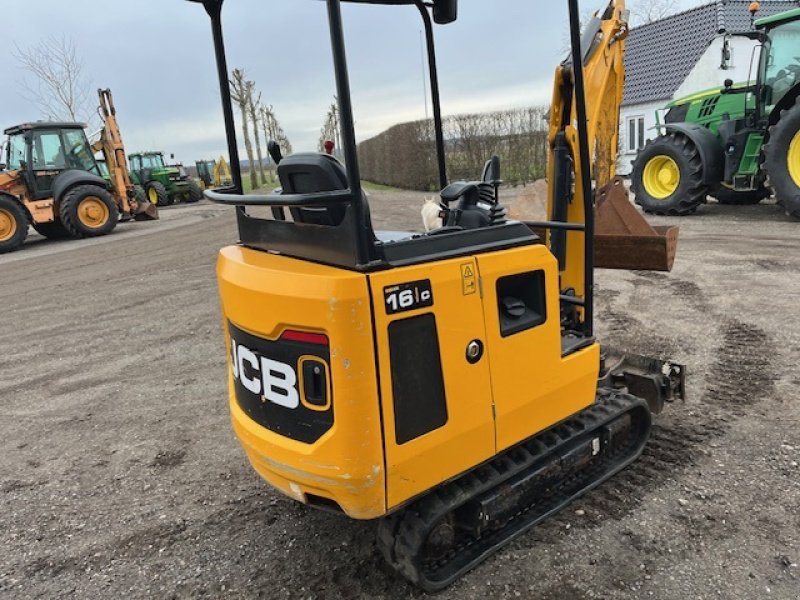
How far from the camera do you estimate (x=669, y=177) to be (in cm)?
1058

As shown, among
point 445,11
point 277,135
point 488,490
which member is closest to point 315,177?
point 488,490

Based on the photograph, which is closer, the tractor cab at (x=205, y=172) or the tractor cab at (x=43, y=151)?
the tractor cab at (x=43, y=151)

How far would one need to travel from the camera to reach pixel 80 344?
20.0ft

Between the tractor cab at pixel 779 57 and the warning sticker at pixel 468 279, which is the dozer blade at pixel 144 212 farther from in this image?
the warning sticker at pixel 468 279

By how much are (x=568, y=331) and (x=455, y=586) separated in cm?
139

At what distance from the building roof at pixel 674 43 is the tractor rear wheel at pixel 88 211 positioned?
1436cm

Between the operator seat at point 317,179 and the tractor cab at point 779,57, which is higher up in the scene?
the tractor cab at point 779,57

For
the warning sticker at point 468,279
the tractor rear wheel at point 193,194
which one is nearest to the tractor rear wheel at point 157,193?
the tractor rear wheel at point 193,194

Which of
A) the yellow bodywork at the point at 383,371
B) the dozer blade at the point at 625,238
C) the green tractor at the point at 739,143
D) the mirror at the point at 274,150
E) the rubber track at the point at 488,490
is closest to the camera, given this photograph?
the yellow bodywork at the point at 383,371

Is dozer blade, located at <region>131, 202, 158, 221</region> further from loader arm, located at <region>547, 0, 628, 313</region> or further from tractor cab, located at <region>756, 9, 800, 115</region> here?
loader arm, located at <region>547, 0, 628, 313</region>

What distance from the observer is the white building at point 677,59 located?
17094 mm

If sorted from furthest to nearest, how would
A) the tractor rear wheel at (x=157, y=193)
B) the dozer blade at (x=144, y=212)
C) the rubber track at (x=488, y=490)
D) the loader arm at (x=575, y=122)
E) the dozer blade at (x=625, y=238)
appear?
the tractor rear wheel at (x=157, y=193) < the dozer blade at (x=144, y=212) < the dozer blade at (x=625, y=238) < the loader arm at (x=575, y=122) < the rubber track at (x=488, y=490)

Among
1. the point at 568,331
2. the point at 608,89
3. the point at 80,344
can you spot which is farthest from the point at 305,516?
the point at 80,344

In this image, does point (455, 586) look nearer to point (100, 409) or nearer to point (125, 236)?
point (100, 409)
